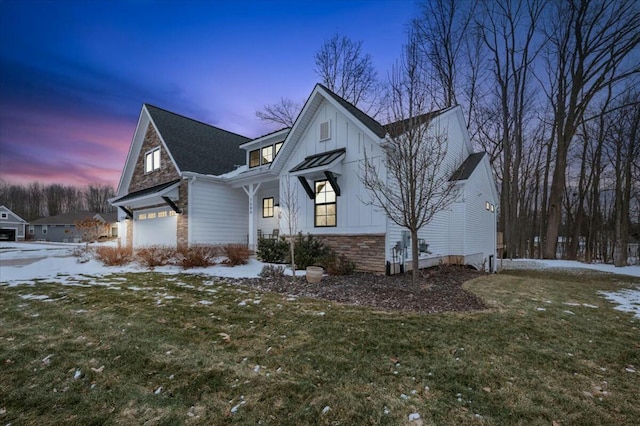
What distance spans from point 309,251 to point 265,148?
6982mm

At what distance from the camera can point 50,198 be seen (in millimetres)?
57250

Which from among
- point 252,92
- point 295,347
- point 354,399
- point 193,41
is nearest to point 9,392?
point 295,347

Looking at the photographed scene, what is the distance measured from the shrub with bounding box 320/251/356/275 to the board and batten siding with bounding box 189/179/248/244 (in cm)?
747

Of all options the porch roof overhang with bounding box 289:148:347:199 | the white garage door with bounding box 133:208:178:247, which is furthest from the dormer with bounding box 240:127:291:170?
the white garage door with bounding box 133:208:178:247

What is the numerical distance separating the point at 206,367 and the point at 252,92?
71.6 feet

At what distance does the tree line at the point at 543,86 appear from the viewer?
55.9 ft

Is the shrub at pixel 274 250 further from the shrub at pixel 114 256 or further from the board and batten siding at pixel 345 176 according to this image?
the shrub at pixel 114 256

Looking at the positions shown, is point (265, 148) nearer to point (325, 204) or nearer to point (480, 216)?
point (325, 204)

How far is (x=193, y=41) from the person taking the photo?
15.2 metres

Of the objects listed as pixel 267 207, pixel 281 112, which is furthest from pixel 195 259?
pixel 281 112

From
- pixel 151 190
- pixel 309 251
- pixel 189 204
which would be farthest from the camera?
pixel 151 190

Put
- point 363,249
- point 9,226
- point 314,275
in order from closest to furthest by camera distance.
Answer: point 314,275, point 363,249, point 9,226

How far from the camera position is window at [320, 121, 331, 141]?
1079 cm

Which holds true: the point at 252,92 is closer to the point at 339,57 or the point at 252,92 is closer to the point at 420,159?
the point at 339,57
